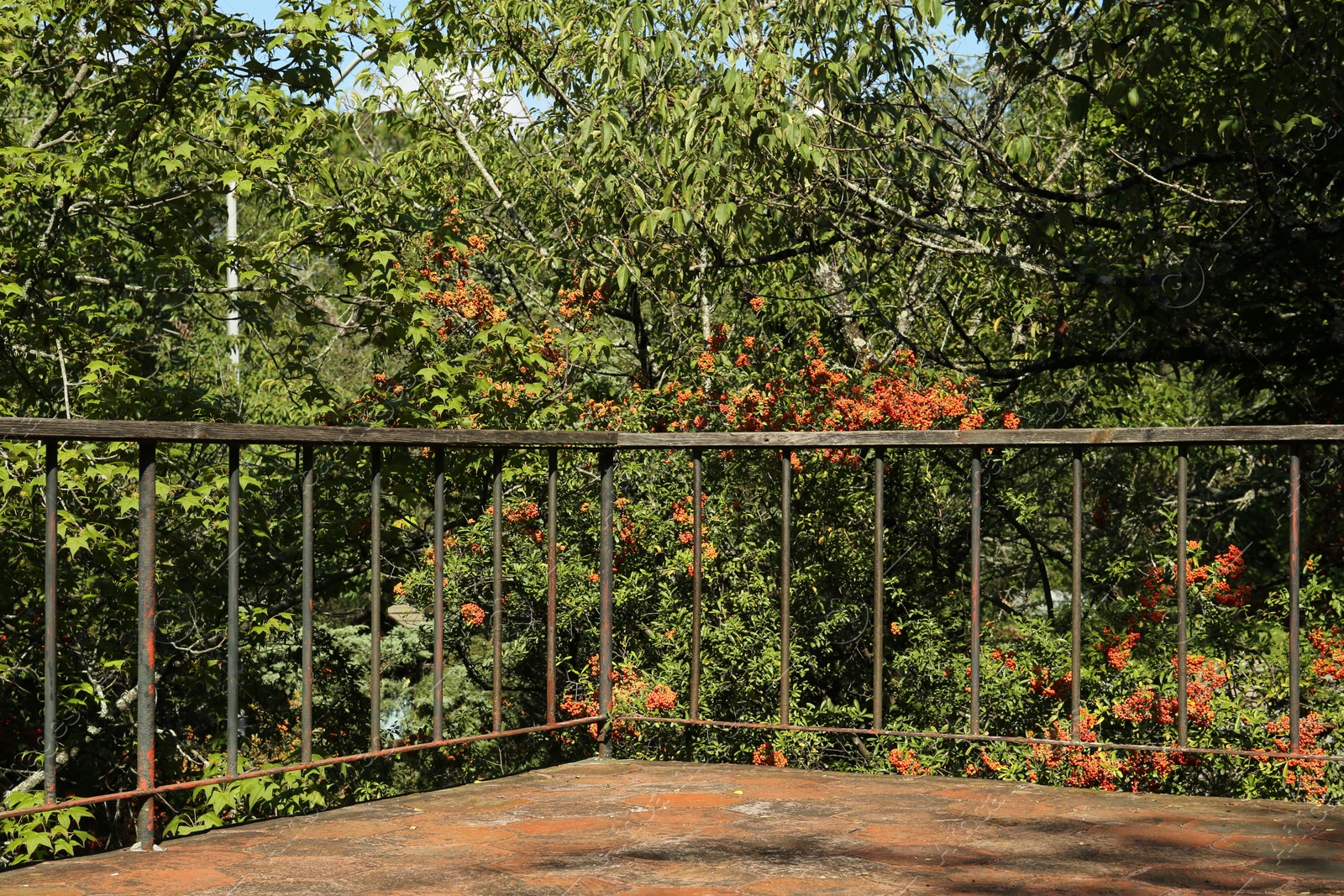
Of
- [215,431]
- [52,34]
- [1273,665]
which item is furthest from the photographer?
[52,34]

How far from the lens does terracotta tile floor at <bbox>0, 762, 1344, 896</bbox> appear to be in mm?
2557

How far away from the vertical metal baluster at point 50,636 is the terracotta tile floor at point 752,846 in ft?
0.72

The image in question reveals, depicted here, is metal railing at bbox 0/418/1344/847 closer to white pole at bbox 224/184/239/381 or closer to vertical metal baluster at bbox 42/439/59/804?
vertical metal baluster at bbox 42/439/59/804

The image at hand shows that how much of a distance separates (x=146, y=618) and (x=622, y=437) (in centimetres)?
159

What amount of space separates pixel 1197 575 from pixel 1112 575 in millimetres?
597

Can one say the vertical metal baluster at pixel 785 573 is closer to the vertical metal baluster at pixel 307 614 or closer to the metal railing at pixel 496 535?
the metal railing at pixel 496 535

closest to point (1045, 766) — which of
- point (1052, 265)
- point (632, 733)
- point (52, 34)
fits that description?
point (632, 733)

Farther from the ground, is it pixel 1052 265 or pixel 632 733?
pixel 1052 265

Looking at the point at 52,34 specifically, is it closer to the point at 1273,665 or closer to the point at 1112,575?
the point at 1112,575

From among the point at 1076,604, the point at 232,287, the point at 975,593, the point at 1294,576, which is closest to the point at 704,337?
the point at 232,287

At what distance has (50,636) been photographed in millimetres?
2629

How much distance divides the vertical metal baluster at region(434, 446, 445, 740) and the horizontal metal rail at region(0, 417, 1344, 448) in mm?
134

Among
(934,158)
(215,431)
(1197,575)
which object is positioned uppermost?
(934,158)

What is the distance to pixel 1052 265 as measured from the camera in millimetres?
6449
